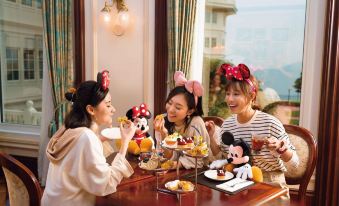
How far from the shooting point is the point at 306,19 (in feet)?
8.33

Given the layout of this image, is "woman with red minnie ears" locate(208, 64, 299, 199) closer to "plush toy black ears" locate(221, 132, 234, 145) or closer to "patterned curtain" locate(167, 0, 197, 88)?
"plush toy black ears" locate(221, 132, 234, 145)

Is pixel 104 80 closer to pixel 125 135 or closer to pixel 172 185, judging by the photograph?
pixel 125 135

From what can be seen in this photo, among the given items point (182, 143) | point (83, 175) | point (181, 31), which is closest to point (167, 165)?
point (182, 143)

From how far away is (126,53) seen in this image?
3.01 meters

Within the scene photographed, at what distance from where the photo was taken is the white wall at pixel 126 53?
115 inches

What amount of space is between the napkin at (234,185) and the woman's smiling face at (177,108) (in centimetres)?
55

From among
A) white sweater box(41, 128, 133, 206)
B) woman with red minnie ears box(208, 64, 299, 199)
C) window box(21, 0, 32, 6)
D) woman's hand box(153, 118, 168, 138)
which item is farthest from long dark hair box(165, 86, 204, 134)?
window box(21, 0, 32, 6)

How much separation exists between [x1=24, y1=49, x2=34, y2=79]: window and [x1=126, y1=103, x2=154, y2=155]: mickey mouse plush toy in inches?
78.6

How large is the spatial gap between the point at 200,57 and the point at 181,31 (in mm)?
314

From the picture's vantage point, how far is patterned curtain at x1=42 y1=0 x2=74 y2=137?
3098 mm

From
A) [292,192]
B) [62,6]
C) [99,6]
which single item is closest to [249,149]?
[292,192]

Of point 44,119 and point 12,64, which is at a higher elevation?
point 12,64

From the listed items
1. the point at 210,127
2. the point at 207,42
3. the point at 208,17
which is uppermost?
the point at 208,17

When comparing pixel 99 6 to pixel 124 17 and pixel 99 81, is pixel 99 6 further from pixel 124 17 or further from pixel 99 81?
pixel 99 81
